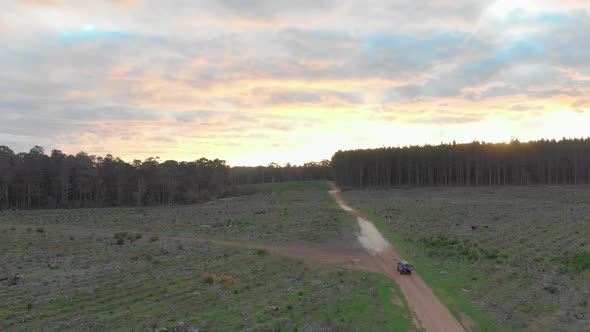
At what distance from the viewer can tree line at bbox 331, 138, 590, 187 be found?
12519 centimetres

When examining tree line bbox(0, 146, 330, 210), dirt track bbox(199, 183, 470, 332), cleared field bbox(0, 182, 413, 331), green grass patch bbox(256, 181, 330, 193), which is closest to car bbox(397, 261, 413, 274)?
dirt track bbox(199, 183, 470, 332)

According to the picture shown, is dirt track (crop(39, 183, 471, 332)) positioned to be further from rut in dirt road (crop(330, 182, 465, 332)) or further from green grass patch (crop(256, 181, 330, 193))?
green grass patch (crop(256, 181, 330, 193))

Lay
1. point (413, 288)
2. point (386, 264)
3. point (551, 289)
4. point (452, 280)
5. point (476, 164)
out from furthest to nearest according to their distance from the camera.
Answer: point (476, 164)
point (386, 264)
point (452, 280)
point (413, 288)
point (551, 289)

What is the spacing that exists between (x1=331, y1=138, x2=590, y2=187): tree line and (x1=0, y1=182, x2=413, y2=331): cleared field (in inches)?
3971

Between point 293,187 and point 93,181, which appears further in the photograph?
point 293,187

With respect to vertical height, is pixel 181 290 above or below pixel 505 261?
below

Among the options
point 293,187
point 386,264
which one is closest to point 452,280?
point 386,264

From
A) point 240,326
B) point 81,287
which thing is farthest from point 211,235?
point 240,326

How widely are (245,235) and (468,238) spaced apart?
23.4m

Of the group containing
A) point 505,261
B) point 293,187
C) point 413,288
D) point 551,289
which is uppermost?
point 293,187

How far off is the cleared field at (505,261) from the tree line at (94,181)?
84.1 metres

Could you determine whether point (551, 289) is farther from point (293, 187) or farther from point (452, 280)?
point (293, 187)

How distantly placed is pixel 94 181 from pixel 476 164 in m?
115

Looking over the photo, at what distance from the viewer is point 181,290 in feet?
80.0
